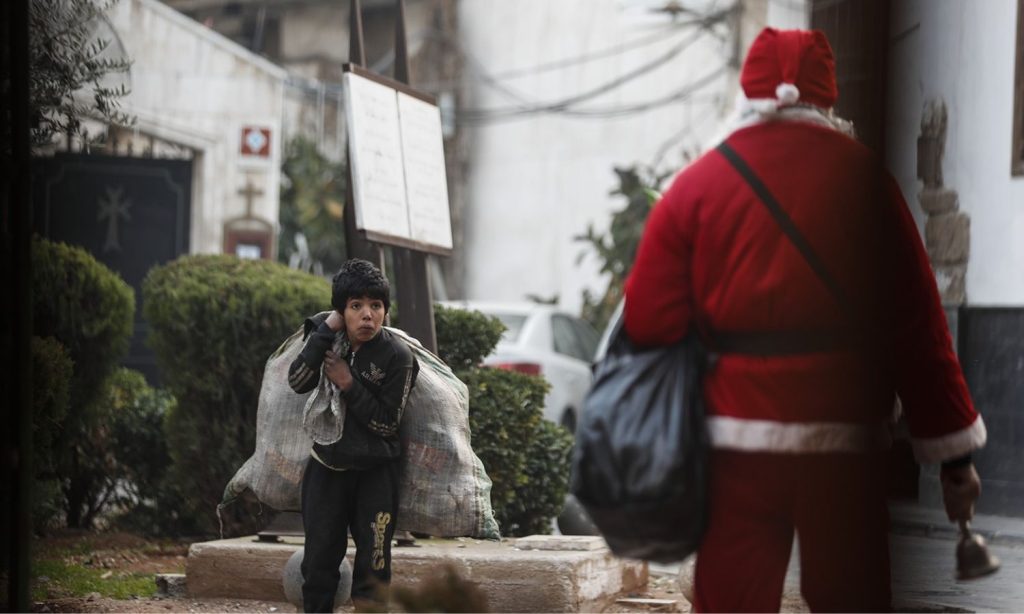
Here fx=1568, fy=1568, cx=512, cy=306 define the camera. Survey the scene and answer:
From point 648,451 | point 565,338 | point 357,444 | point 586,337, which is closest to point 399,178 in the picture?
point 357,444

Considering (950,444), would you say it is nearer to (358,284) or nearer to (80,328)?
(358,284)

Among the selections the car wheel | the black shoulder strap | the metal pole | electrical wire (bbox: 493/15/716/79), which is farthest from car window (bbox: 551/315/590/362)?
the black shoulder strap

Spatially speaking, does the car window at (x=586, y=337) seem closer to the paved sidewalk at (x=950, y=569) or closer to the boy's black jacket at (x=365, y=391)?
the paved sidewalk at (x=950, y=569)

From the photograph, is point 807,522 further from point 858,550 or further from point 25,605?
point 25,605

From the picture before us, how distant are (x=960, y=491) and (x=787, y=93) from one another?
3.45 feet

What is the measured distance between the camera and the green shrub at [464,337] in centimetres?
796

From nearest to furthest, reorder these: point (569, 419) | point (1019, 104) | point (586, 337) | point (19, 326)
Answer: point (19, 326)
point (1019, 104)
point (569, 419)
point (586, 337)

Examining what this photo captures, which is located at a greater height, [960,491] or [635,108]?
[635,108]

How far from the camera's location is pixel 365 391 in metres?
5.29

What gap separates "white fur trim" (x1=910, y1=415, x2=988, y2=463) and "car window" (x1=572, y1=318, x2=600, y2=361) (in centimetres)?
1182

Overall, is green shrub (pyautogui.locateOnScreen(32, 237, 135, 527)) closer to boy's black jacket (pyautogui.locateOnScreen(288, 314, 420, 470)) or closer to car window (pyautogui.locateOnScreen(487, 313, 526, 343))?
boy's black jacket (pyautogui.locateOnScreen(288, 314, 420, 470))

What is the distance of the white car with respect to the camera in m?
13.6

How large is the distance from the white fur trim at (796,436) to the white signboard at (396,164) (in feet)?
12.3

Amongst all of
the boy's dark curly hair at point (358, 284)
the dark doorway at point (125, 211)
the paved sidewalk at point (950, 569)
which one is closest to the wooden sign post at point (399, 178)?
the boy's dark curly hair at point (358, 284)
